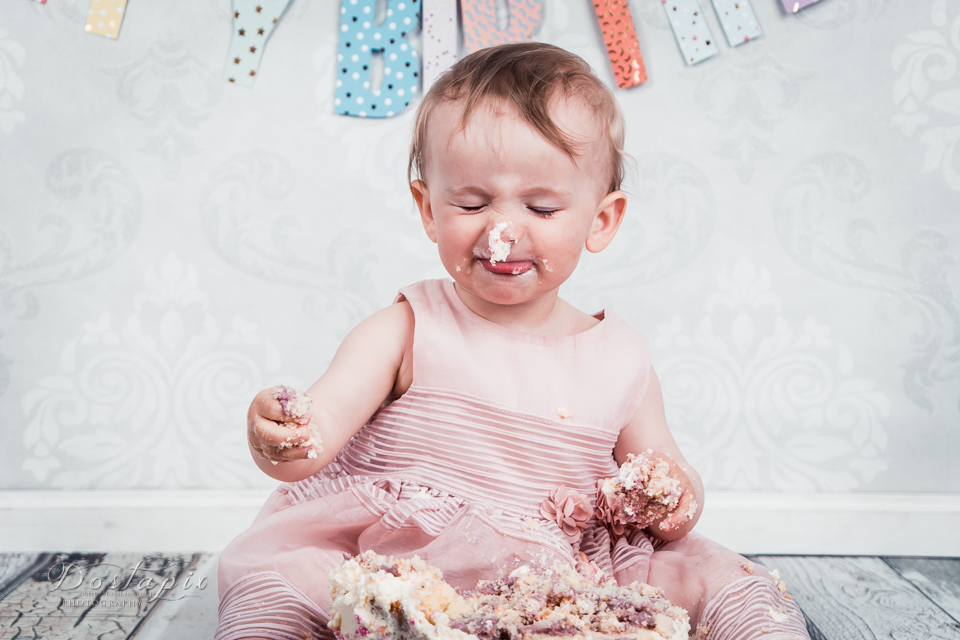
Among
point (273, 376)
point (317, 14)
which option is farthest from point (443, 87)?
point (273, 376)

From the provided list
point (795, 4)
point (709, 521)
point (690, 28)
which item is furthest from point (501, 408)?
point (795, 4)

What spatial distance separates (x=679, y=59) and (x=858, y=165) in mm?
343

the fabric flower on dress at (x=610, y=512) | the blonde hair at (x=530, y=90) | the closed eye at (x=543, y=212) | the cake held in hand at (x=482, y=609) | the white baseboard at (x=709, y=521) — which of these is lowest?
the white baseboard at (x=709, y=521)

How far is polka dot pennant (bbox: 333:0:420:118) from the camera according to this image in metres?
1.15

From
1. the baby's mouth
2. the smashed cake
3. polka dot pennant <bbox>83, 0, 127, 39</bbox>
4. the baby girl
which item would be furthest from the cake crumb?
polka dot pennant <bbox>83, 0, 127, 39</bbox>

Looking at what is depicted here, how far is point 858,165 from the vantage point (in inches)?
47.8

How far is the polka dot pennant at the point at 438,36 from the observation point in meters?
→ 1.15

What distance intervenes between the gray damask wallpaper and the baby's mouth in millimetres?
515

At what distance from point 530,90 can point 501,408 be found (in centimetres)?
31

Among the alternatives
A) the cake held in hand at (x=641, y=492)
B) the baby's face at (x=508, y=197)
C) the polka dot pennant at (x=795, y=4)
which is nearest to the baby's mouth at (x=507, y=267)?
the baby's face at (x=508, y=197)

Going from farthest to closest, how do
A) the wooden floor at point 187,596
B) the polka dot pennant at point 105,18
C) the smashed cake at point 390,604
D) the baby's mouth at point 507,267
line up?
1. the polka dot pennant at point 105,18
2. the wooden floor at point 187,596
3. the baby's mouth at point 507,267
4. the smashed cake at point 390,604

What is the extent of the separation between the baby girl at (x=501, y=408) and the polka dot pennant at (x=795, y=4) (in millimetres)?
592

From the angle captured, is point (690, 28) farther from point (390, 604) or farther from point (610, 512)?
point (390, 604)

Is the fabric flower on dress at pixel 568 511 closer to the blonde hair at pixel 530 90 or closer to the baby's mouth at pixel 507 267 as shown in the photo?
the baby's mouth at pixel 507 267
